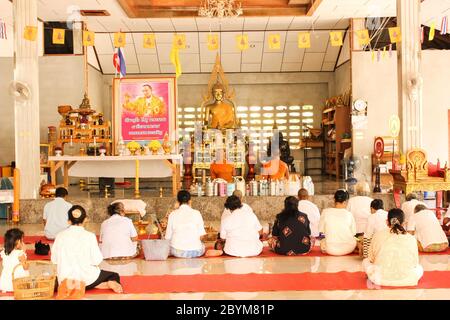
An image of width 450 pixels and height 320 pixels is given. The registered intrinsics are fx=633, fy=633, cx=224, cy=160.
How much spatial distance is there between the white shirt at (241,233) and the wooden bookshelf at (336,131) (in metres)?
7.81

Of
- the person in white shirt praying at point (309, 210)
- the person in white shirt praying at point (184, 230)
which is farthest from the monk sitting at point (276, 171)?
the person in white shirt praying at point (184, 230)

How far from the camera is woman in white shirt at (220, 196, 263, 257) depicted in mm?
6434

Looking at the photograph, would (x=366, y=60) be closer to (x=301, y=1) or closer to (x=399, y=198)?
(x=301, y=1)

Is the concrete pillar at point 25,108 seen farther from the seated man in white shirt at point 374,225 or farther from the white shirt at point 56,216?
the seated man in white shirt at point 374,225

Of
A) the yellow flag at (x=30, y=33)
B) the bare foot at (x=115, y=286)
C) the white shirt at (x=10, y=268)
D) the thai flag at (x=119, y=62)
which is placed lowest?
the bare foot at (x=115, y=286)

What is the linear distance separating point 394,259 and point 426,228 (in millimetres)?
1855

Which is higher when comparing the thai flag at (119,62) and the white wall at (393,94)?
the thai flag at (119,62)

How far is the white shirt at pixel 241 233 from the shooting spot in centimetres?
643

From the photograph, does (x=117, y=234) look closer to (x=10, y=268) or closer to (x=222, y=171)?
(x=10, y=268)

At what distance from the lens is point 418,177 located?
928cm

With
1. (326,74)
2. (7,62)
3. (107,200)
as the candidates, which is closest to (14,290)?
(107,200)

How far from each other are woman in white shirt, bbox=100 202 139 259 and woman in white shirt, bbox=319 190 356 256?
1.95 meters

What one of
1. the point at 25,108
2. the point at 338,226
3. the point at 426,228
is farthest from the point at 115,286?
the point at 25,108

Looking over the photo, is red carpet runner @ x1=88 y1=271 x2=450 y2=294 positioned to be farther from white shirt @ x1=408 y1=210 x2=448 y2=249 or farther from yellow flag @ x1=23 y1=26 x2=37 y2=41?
yellow flag @ x1=23 y1=26 x2=37 y2=41
